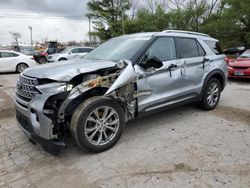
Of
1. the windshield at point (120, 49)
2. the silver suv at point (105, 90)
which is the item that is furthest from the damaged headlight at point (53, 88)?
the windshield at point (120, 49)

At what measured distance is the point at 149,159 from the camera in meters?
3.17

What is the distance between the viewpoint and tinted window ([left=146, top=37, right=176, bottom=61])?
3.92 meters

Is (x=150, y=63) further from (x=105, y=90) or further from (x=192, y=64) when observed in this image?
(x=192, y=64)

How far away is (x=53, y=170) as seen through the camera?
300 cm

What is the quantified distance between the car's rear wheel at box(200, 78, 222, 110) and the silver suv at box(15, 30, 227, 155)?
0.59m

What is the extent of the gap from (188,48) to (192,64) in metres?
0.33

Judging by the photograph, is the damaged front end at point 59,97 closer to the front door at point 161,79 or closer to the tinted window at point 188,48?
the front door at point 161,79

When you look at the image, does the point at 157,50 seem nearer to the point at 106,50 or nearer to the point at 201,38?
the point at 106,50

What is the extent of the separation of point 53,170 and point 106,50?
2.38m

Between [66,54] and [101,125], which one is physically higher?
[66,54]

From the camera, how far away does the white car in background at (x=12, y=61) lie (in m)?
13.2

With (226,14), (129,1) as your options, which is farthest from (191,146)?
(129,1)

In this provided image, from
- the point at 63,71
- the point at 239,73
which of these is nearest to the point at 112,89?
the point at 63,71

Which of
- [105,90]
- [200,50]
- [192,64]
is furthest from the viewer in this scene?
[200,50]
